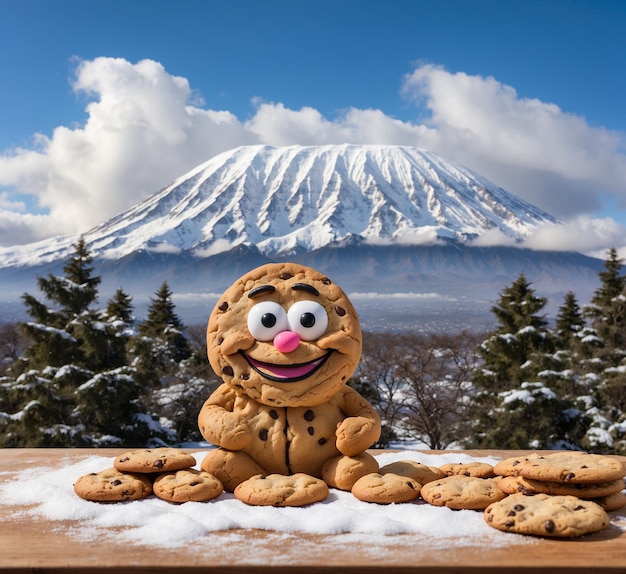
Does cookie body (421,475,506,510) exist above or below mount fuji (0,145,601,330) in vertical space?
below

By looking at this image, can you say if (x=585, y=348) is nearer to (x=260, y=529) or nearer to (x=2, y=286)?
(x=260, y=529)

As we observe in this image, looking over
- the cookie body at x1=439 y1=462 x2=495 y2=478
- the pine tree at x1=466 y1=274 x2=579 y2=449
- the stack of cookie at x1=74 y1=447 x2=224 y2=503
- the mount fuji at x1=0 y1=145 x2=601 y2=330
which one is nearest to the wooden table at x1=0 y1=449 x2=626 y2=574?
the stack of cookie at x1=74 y1=447 x2=224 y2=503

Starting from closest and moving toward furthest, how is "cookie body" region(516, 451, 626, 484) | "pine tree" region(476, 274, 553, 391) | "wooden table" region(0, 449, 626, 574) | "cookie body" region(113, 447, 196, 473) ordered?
1. "wooden table" region(0, 449, 626, 574)
2. "cookie body" region(516, 451, 626, 484)
3. "cookie body" region(113, 447, 196, 473)
4. "pine tree" region(476, 274, 553, 391)

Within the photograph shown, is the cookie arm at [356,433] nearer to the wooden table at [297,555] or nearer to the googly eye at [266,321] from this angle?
the googly eye at [266,321]

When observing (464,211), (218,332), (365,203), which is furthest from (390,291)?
(218,332)

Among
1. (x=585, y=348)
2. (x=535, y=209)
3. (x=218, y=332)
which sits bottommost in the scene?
(x=585, y=348)

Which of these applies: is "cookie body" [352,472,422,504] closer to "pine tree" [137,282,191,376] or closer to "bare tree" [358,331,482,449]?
"pine tree" [137,282,191,376]
